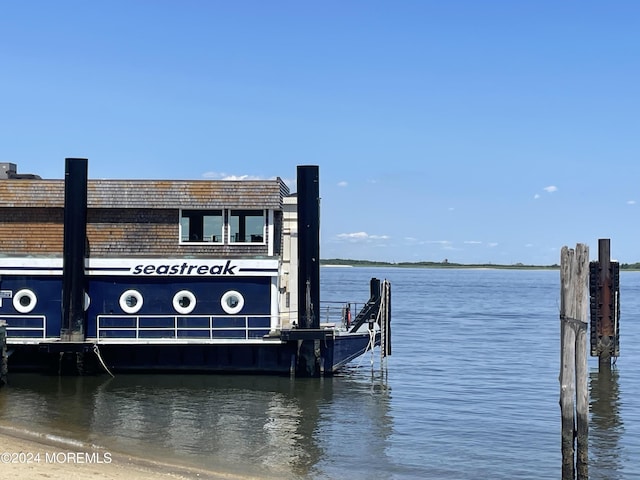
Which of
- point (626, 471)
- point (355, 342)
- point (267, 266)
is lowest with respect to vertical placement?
point (626, 471)

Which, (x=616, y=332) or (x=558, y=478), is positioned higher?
(x=616, y=332)

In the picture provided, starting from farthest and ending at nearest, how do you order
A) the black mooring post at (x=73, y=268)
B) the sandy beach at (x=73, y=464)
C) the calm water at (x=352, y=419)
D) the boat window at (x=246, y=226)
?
the boat window at (x=246, y=226) → the black mooring post at (x=73, y=268) → the calm water at (x=352, y=419) → the sandy beach at (x=73, y=464)

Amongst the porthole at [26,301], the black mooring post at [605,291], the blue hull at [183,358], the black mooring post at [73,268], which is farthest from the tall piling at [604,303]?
the porthole at [26,301]

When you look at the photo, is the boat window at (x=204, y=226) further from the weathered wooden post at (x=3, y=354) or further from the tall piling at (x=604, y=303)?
the tall piling at (x=604, y=303)

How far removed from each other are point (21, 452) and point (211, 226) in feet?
39.5

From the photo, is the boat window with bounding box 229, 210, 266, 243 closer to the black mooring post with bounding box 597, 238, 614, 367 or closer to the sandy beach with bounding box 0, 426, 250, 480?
the sandy beach with bounding box 0, 426, 250, 480

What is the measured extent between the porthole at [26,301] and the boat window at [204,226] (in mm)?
5395

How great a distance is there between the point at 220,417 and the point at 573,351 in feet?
35.1

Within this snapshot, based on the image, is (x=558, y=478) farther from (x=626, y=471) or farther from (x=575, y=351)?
(x=575, y=351)

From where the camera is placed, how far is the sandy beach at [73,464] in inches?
634

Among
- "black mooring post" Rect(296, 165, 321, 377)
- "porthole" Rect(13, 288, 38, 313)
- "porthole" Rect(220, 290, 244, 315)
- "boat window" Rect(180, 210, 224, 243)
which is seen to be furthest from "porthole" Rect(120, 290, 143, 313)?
"black mooring post" Rect(296, 165, 321, 377)

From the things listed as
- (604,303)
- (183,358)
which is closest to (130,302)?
(183,358)

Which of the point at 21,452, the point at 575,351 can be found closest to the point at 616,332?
the point at 575,351

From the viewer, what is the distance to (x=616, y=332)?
35.8 m
